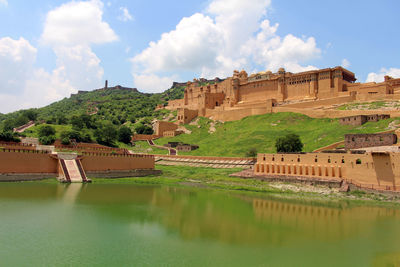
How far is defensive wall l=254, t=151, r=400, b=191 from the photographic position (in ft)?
86.2

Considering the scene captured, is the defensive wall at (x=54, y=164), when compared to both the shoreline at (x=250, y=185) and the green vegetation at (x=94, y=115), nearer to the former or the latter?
the shoreline at (x=250, y=185)

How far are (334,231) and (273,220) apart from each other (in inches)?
137

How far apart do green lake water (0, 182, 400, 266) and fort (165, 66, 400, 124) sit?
29707 millimetres

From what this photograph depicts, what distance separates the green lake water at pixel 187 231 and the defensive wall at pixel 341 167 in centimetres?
403

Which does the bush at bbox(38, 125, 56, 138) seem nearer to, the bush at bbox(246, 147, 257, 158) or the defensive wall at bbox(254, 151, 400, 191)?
the bush at bbox(246, 147, 257, 158)

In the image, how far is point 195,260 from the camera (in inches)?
469

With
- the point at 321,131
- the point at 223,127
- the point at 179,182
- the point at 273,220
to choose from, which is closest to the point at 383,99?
the point at 321,131

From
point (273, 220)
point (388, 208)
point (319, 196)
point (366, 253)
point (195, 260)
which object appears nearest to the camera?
point (195, 260)

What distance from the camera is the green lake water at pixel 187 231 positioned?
12.1m

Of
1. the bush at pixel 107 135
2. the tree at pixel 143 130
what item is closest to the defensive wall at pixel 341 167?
the bush at pixel 107 135

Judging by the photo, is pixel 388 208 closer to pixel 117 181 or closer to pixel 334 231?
pixel 334 231

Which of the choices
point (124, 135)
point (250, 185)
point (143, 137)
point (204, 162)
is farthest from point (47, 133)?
point (250, 185)

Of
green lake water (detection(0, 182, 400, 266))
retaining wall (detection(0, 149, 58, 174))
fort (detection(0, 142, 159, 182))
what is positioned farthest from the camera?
fort (detection(0, 142, 159, 182))

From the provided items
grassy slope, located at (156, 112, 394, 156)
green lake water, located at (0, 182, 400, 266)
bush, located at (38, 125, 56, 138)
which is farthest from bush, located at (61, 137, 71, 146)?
green lake water, located at (0, 182, 400, 266)
